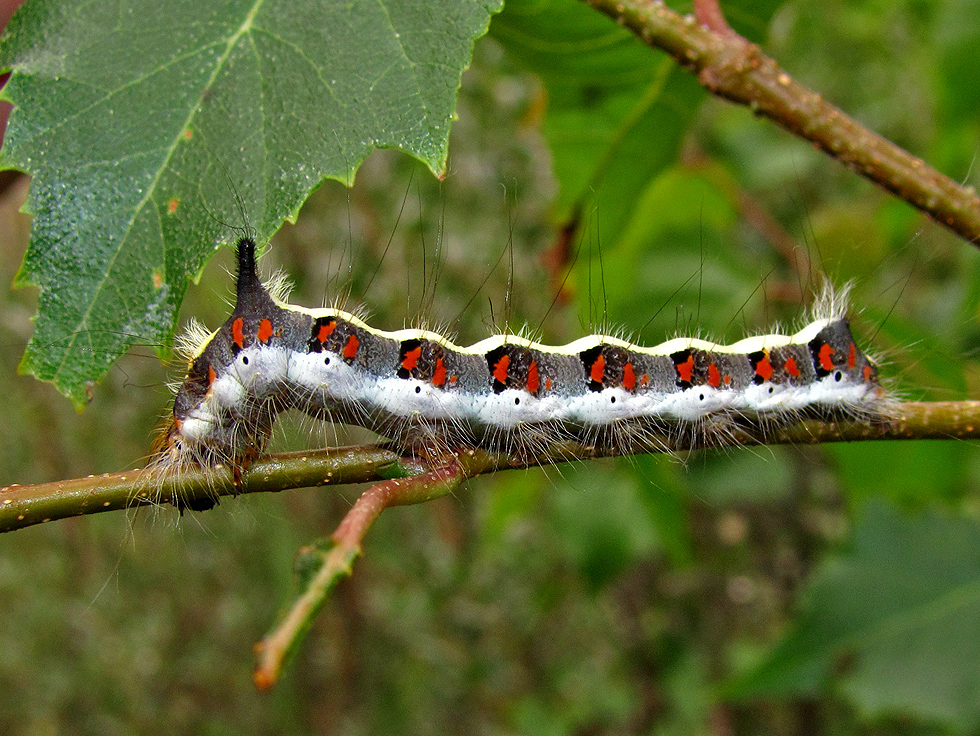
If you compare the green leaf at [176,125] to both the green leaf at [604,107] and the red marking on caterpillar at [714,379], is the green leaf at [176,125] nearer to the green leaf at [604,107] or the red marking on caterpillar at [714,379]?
the green leaf at [604,107]

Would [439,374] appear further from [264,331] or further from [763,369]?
[763,369]

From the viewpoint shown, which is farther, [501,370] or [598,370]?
[598,370]

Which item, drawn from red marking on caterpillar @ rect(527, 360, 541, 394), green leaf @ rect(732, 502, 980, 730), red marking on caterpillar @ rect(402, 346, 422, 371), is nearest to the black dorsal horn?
red marking on caterpillar @ rect(402, 346, 422, 371)

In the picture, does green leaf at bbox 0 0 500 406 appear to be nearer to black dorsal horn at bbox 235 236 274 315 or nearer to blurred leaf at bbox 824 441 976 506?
black dorsal horn at bbox 235 236 274 315

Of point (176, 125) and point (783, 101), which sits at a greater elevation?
point (783, 101)

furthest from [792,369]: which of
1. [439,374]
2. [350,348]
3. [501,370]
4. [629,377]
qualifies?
[350,348]

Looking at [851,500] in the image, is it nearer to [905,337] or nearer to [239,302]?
[905,337]
